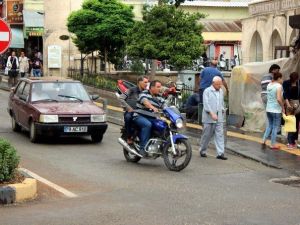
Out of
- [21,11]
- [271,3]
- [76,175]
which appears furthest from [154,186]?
[21,11]

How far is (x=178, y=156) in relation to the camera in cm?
1110

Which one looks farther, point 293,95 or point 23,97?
point 23,97

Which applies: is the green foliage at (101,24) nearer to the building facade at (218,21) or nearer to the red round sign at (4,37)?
the building facade at (218,21)

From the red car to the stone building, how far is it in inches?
389

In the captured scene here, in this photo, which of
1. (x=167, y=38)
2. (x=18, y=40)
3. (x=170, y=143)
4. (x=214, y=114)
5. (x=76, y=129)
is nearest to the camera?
(x=170, y=143)

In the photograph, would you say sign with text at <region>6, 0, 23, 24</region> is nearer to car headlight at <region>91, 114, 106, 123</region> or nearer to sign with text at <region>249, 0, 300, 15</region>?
sign with text at <region>249, 0, 300, 15</region>

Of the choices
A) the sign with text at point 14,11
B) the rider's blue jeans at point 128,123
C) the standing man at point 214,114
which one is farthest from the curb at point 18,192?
the sign with text at point 14,11

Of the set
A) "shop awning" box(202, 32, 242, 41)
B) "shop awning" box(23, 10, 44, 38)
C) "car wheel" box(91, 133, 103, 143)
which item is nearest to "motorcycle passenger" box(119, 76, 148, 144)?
"car wheel" box(91, 133, 103, 143)

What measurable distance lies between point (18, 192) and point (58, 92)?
6722 mm

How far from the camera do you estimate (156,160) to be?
12.6 m

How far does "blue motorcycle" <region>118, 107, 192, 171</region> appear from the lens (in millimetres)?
11062

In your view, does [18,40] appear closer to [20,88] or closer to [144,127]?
[20,88]

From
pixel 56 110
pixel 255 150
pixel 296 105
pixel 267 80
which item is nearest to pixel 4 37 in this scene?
pixel 56 110

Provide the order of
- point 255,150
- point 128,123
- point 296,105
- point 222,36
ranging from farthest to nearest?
point 222,36 < point 296,105 < point 255,150 < point 128,123
